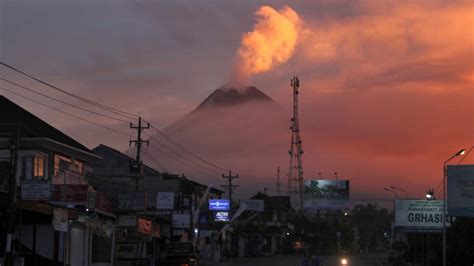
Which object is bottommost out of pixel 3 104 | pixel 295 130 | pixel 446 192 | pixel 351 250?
pixel 351 250

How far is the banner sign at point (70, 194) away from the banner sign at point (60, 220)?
21.5 inches

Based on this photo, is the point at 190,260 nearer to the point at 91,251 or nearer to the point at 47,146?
the point at 91,251

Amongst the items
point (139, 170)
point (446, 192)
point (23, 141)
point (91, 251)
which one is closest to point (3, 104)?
point (23, 141)

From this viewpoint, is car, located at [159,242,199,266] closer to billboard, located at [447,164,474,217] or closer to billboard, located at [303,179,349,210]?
billboard, located at [447,164,474,217]

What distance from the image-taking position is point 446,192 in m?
43.8

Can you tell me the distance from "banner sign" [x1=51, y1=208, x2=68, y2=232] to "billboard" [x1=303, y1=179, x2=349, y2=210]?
7960cm

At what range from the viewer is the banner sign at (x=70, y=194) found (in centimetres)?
3400

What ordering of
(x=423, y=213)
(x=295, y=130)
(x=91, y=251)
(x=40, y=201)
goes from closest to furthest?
(x=40, y=201) < (x=91, y=251) < (x=423, y=213) < (x=295, y=130)

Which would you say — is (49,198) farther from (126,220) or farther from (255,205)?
(255,205)

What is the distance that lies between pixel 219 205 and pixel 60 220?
207 feet

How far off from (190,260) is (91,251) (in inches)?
295

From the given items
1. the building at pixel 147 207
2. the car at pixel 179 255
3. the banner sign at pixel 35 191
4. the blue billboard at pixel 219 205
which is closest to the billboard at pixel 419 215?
the building at pixel 147 207

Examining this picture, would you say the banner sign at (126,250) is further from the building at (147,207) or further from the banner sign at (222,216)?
the banner sign at (222,216)

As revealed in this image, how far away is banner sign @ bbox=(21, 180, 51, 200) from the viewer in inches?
1218
